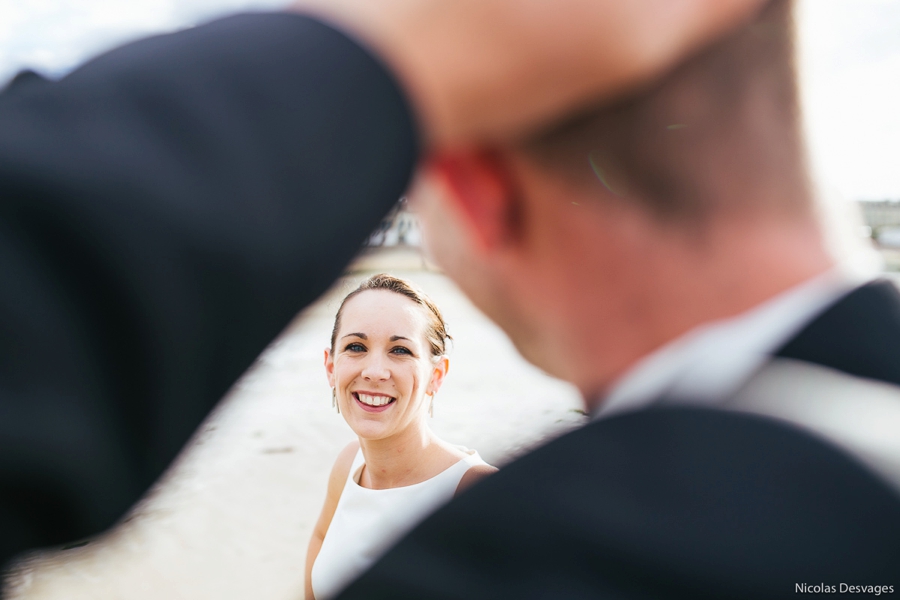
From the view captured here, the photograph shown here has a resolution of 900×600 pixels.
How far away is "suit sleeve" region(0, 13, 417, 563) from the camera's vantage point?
376 millimetres

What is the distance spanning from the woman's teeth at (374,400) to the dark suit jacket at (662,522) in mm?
2589

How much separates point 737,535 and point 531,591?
0.51 feet

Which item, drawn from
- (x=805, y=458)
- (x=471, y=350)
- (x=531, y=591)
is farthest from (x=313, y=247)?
(x=471, y=350)

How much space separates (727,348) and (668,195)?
18 centimetres

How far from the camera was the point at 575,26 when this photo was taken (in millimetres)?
427

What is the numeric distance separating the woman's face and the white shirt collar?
95.0 inches

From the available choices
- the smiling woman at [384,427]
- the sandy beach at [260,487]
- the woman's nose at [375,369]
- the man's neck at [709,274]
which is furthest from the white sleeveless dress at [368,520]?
the man's neck at [709,274]

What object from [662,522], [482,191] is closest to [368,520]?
[482,191]

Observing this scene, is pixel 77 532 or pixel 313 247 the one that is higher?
pixel 313 247

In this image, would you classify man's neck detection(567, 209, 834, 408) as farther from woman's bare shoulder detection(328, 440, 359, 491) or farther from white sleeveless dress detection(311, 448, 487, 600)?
woman's bare shoulder detection(328, 440, 359, 491)

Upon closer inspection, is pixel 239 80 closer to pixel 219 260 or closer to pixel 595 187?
pixel 219 260

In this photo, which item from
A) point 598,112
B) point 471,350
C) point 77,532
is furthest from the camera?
point 471,350

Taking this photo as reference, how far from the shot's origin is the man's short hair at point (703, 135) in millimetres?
611

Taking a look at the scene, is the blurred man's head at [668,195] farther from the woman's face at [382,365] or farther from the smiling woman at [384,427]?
the woman's face at [382,365]
